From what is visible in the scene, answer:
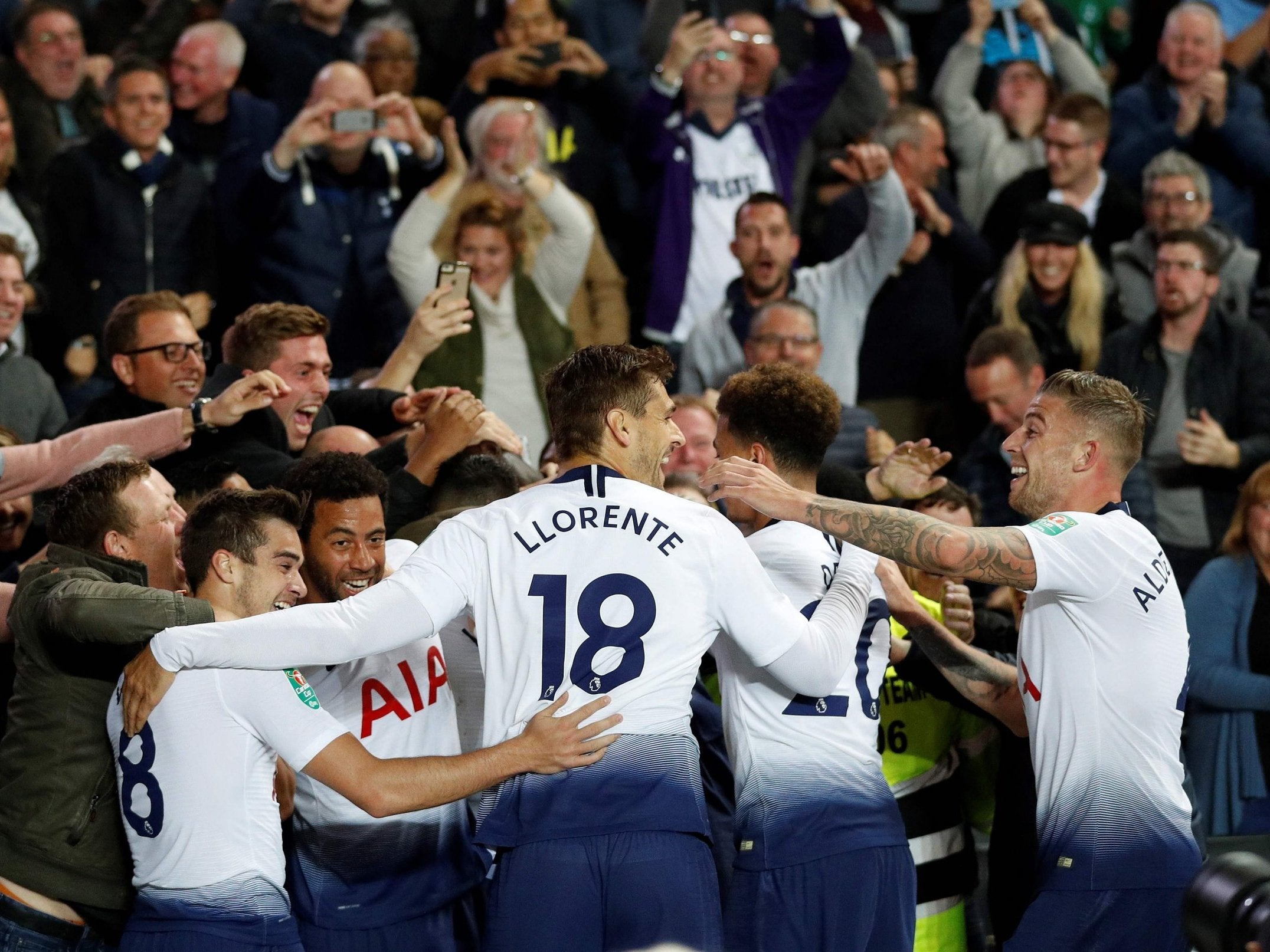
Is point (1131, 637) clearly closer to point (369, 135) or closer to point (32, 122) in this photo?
→ point (369, 135)

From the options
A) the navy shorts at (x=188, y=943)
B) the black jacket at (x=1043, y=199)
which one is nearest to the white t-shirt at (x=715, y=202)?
the black jacket at (x=1043, y=199)

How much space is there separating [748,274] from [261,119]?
334 cm

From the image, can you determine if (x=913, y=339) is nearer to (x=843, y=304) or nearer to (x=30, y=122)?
(x=843, y=304)

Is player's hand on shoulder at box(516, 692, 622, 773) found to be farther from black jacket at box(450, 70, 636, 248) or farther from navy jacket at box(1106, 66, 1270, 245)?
navy jacket at box(1106, 66, 1270, 245)

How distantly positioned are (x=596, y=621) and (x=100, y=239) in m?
5.94

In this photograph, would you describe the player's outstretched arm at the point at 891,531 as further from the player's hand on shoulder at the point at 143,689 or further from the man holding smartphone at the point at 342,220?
the man holding smartphone at the point at 342,220

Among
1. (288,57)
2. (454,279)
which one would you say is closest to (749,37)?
(288,57)

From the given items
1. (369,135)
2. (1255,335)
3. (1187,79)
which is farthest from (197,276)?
(1187,79)

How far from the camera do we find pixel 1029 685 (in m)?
5.52

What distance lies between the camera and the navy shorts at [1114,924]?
5301 mm

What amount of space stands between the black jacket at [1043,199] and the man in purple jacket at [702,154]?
4.77 feet

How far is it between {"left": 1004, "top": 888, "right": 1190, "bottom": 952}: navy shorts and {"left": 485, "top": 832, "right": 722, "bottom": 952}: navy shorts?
4.10ft

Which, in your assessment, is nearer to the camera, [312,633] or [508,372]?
[312,633]

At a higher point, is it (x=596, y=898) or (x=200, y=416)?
(x=200, y=416)
